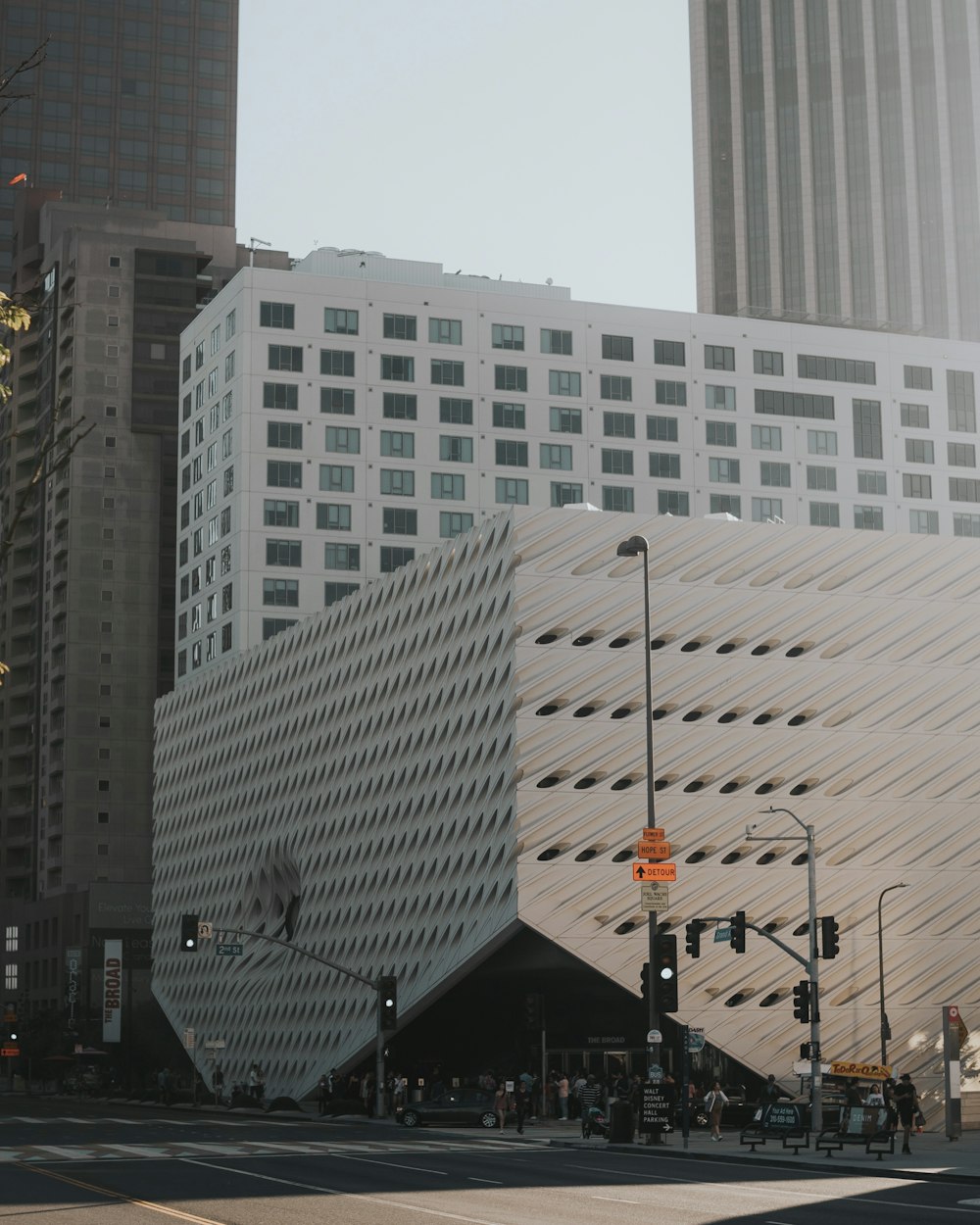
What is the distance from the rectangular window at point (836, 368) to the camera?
4326 inches

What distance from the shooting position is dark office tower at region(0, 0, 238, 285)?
6949 inches

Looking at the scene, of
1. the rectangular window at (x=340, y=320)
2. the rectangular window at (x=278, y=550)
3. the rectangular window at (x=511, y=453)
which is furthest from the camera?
the rectangular window at (x=511, y=453)

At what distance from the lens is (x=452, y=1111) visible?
57.9 m

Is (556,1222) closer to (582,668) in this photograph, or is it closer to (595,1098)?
(595,1098)

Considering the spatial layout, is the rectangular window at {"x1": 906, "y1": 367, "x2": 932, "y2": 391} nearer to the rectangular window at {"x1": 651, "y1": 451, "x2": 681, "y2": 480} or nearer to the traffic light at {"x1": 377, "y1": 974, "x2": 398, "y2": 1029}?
the rectangular window at {"x1": 651, "y1": 451, "x2": 681, "y2": 480}

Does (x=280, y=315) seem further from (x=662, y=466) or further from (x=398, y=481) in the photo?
(x=662, y=466)

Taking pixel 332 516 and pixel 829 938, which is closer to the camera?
pixel 829 938

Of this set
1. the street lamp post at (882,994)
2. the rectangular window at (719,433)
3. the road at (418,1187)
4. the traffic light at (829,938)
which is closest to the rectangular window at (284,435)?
the rectangular window at (719,433)

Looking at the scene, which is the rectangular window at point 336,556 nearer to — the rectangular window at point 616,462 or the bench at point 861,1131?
the rectangular window at point 616,462

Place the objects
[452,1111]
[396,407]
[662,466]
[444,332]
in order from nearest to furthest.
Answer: [452,1111] < [396,407] < [444,332] < [662,466]

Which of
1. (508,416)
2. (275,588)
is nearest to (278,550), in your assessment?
(275,588)

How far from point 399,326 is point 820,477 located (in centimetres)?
2778

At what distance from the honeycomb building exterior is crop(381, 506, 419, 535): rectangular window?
78.0 ft

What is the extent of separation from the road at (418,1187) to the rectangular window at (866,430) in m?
71.5
